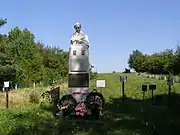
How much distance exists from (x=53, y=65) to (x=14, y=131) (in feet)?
187

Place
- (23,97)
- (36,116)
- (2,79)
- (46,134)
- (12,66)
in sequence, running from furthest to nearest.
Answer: (2,79) < (12,66) < (23,97) < (36,116) < (46,134)

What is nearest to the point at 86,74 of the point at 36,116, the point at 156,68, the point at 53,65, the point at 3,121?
the point at 36,116

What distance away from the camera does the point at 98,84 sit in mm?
20953

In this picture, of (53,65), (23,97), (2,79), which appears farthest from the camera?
(53,65)

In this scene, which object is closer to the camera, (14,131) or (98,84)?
(14,131)

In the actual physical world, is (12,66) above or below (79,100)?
above

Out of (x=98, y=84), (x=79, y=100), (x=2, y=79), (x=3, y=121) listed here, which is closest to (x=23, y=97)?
(x=98, y=84)

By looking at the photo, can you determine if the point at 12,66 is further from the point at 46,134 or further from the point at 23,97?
the point at 46,134

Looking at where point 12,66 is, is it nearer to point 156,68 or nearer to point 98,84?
point 98,84

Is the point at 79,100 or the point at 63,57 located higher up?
the point at 63,57

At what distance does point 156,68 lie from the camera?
104688 millimetres

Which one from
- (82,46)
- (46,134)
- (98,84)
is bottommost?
(46,134)

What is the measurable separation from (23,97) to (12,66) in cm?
2130

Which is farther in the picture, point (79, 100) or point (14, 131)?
point (79, 100)
